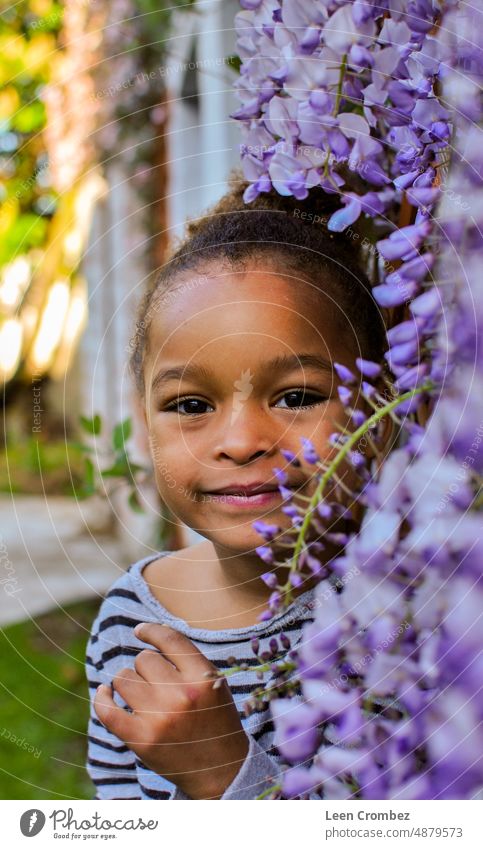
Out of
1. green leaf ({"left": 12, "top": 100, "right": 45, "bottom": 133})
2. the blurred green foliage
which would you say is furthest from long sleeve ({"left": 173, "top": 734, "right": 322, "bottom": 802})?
green leaf ({"left": 12, "top": 100, "right": 45, "bottom": 133})

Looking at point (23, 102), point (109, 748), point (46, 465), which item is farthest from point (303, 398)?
point (46, 465)

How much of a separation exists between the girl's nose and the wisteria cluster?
0.03m

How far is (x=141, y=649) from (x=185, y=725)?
0.10m

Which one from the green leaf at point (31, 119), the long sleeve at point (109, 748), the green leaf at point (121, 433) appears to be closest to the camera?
the long sleeve at point (109, 748)

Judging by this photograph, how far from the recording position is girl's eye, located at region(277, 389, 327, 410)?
396 millimetres

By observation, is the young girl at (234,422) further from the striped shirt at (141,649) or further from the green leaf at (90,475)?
the green leaf at (90,475)

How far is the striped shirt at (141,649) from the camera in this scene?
15.1 inches

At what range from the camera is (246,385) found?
15.3 inches

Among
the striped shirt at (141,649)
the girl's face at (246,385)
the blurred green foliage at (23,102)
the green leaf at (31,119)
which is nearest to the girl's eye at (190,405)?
the girl's face at (246,385)

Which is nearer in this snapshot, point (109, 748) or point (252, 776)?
point (252, 776)

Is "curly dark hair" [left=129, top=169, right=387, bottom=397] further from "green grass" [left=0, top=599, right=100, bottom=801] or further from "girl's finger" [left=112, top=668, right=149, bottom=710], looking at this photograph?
"green grass" [left=0, top=599, right=100, bottom=801]

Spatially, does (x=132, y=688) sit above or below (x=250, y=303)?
below

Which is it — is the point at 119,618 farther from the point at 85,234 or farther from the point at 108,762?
the point at 85,234
